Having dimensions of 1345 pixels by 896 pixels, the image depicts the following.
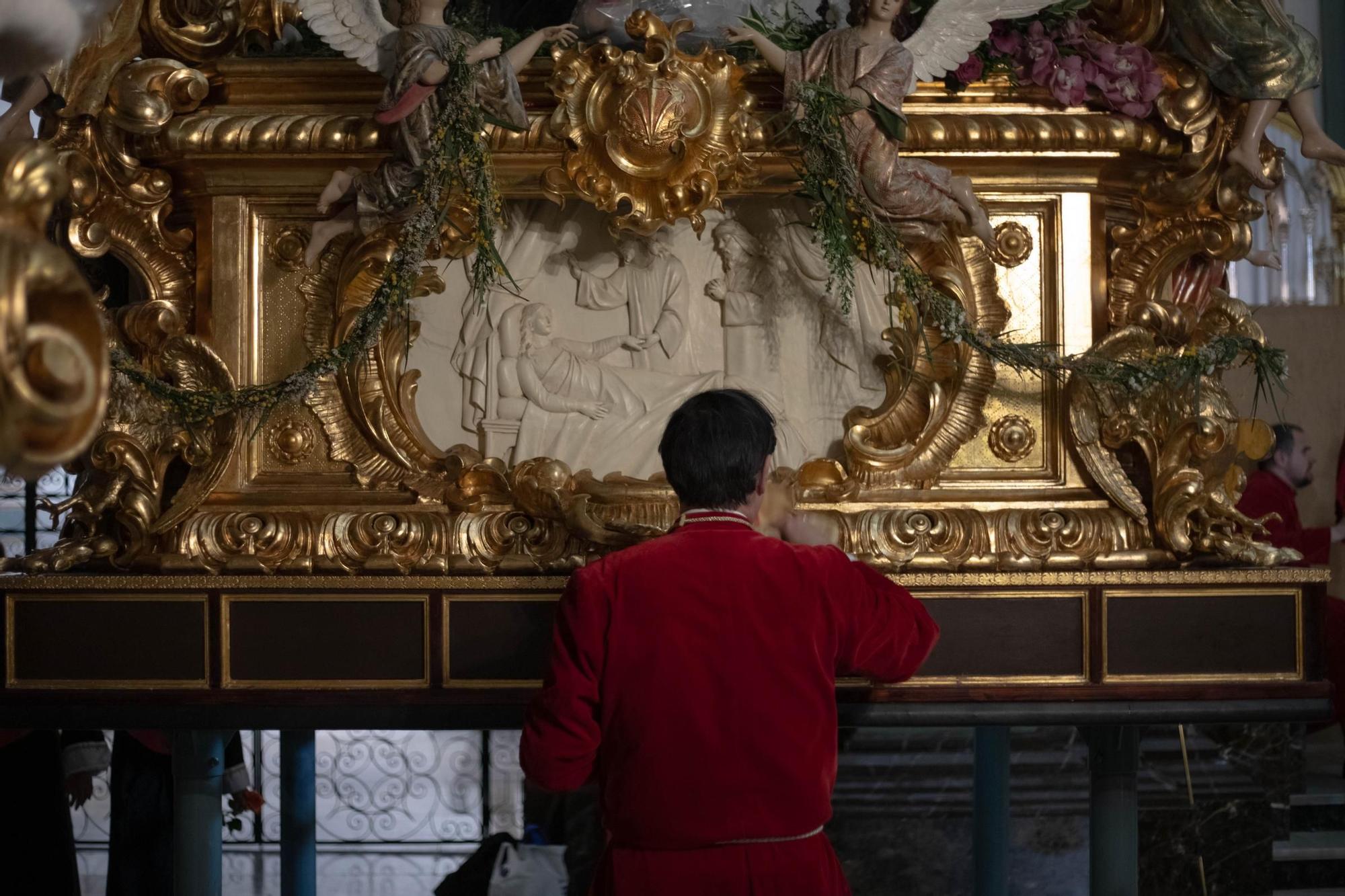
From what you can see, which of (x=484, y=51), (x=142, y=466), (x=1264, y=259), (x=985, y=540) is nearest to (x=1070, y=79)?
(x=1264, y=259)

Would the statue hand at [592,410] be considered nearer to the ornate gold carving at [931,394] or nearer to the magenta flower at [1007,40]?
the ornate gold carving at [931,394]

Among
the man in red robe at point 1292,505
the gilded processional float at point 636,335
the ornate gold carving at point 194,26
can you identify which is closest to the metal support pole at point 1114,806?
the gilded processional float at point 636,335

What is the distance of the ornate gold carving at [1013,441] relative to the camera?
13.7 ft

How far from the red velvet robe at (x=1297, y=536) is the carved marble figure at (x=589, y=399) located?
3.71 meters

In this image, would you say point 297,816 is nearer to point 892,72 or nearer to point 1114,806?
point 1114,806

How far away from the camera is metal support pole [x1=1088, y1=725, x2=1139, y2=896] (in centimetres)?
414

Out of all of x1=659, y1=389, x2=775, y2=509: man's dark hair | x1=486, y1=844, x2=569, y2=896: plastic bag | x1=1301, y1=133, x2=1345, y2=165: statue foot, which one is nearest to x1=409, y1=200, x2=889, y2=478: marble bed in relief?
x1=1301, y1=133, x2=1345, y2=165: statue foot

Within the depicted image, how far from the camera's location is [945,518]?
4051 millimetres

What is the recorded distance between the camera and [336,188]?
409cm

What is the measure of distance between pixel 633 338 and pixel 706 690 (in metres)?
1.78

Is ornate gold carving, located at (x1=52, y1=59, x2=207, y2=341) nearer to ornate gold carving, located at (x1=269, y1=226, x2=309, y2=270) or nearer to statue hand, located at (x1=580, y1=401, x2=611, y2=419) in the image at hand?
ornate gold carving, located at (x1=269, y1=226, x2=309, y2=270)

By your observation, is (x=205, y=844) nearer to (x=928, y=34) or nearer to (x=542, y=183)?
(x=542, y=183)

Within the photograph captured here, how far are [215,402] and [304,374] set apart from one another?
26 cm

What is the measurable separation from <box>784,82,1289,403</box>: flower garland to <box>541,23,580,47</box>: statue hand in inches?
25.5
